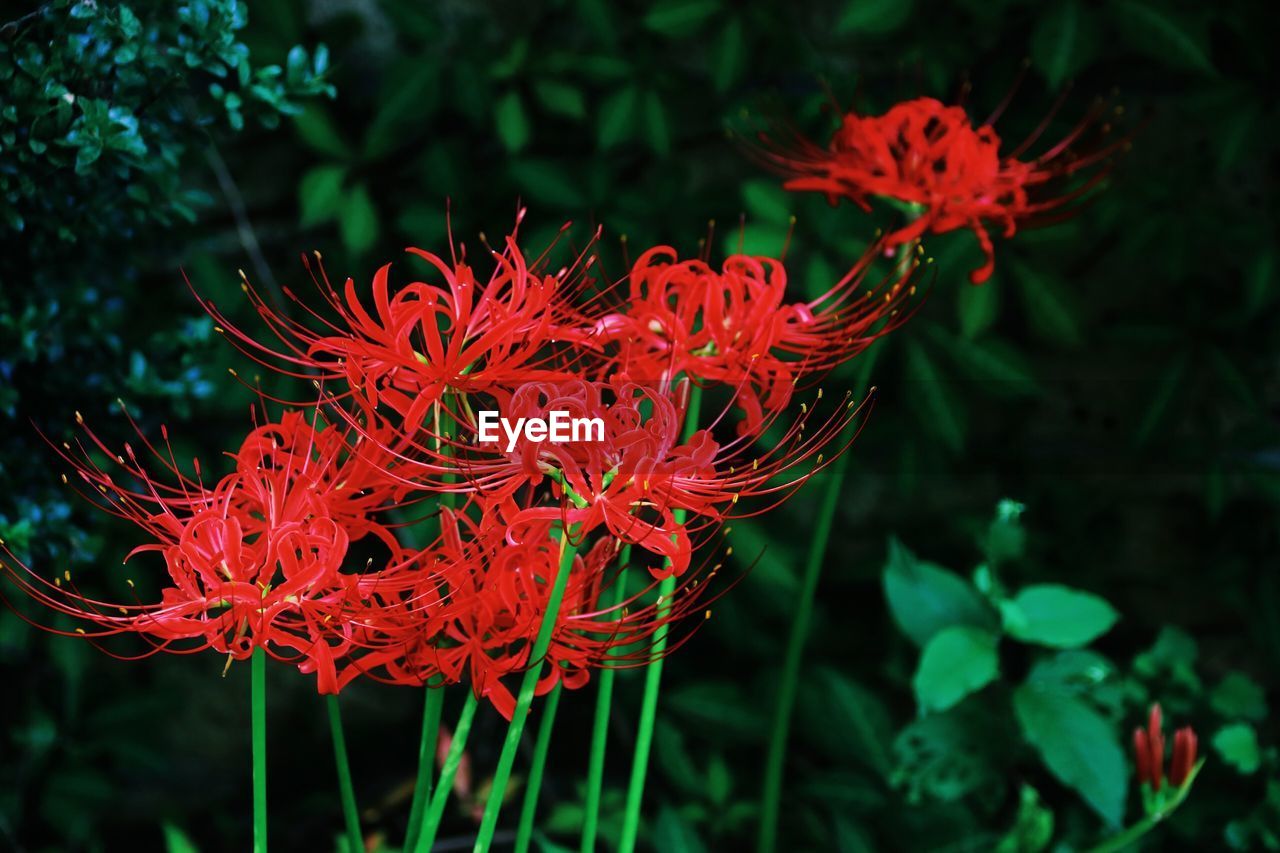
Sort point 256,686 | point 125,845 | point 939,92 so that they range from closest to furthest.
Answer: point 256,686 < point 939,92 < point 125,845

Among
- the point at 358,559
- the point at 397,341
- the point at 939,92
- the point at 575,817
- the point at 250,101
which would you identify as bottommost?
the point at 575,817

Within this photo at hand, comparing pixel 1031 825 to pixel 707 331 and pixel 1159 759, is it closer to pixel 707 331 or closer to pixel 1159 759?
pixel 1159 759

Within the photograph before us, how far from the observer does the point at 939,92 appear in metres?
1.91

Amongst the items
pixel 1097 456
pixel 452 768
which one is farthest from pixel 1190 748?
pixel 1097 456

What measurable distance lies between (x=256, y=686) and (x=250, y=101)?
0.71m

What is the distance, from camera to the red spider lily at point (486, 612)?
75 cm

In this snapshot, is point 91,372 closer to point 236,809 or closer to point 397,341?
point 397,341

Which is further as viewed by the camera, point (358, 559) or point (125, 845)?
point (125, 845)

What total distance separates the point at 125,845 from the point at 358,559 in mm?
670

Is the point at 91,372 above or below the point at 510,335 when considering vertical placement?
above

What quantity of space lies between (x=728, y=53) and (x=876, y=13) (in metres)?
0.22

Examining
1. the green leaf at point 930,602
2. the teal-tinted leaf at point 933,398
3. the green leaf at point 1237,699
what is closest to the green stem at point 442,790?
the green leaf at point 930,602

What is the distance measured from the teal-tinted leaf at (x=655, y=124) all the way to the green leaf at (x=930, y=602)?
710mm

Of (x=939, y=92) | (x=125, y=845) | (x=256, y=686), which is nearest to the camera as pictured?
(x=256, y=686)
